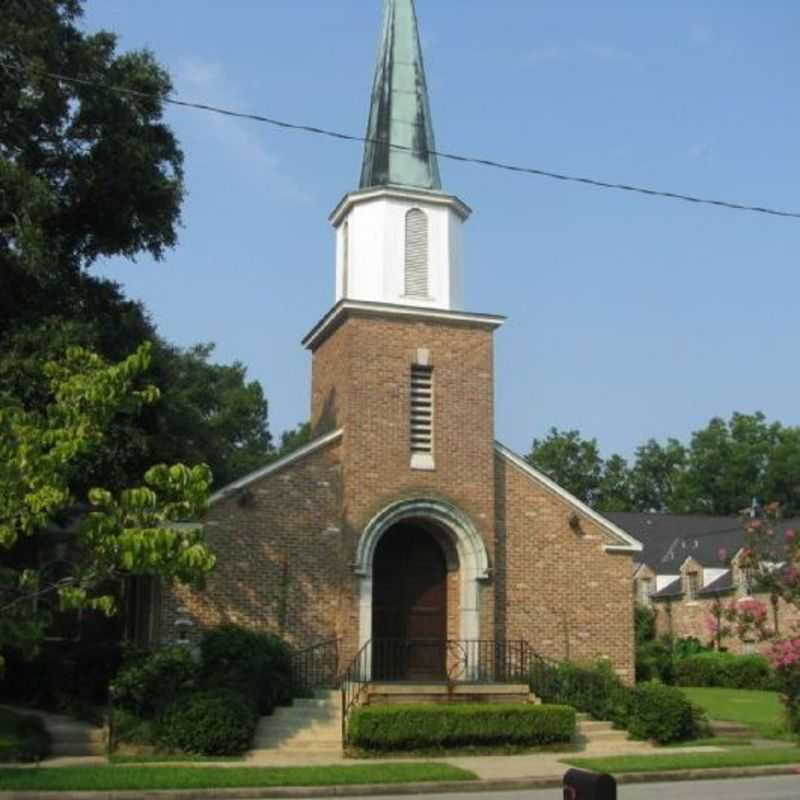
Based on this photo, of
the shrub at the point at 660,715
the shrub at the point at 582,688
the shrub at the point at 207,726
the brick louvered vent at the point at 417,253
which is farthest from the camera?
the brick louvered vent at the point at 417,253

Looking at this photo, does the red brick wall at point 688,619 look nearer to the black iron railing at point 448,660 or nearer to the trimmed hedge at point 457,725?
the black iron railing at point 448,660

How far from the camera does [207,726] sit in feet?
58.4

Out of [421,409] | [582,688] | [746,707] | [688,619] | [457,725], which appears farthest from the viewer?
[688,619]

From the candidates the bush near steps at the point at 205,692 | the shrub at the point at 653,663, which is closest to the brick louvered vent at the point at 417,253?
the bush near steps at the point at 205,692

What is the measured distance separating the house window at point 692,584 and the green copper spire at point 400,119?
3257 centimetres

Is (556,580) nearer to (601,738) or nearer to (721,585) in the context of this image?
(601,738)

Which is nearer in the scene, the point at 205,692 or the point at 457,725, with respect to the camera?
the point at 205,692

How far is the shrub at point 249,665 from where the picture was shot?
19.6m

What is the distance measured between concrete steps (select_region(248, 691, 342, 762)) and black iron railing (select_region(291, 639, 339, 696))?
0.74 meters

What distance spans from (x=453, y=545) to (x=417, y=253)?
6.05 meters

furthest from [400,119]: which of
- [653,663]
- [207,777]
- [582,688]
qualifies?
[653,663]

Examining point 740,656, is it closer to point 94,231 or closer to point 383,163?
point 383,163

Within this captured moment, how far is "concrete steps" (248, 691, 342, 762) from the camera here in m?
18.4

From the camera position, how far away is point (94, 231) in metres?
22.6
